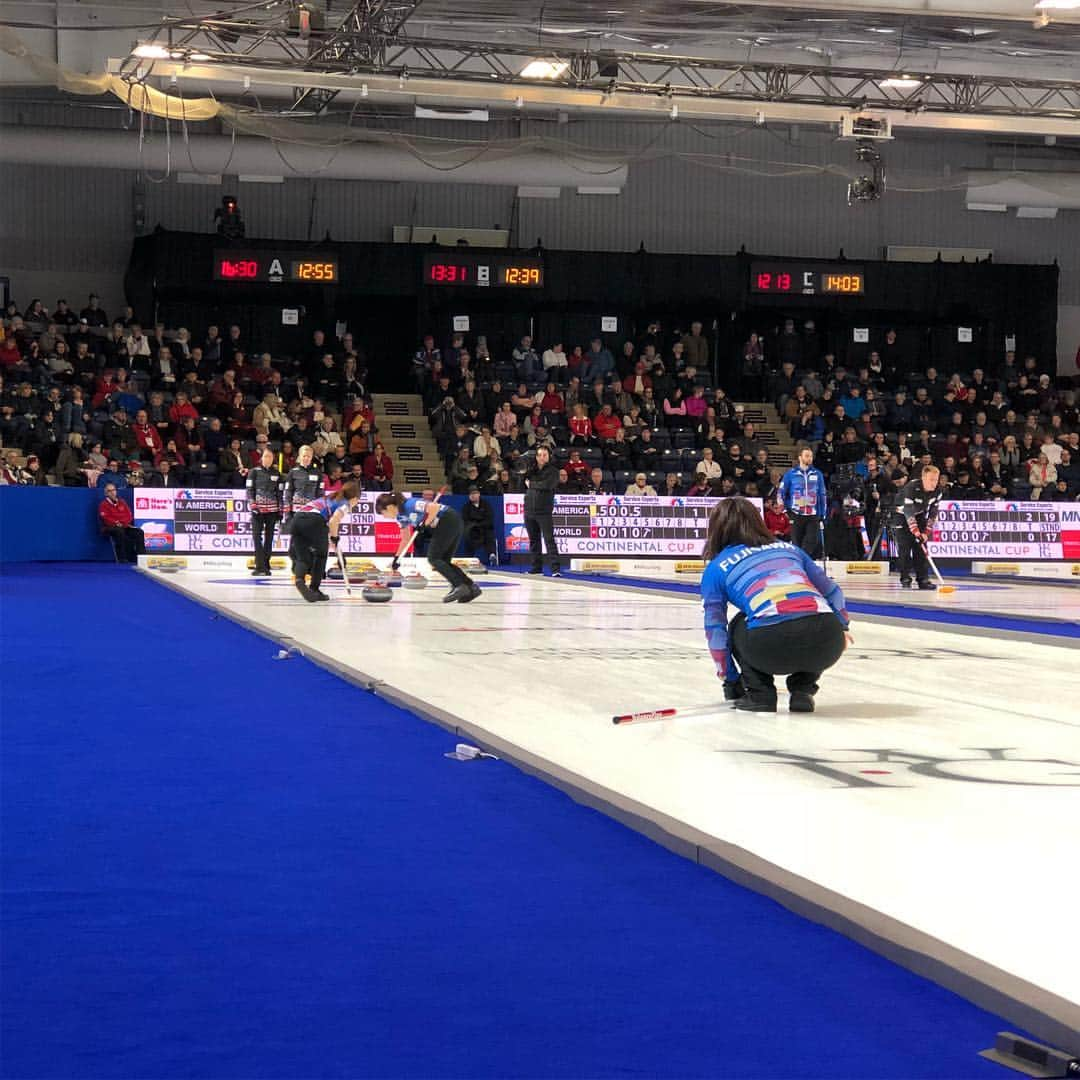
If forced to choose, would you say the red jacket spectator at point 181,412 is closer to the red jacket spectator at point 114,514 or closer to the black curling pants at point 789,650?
the red jacket spectator at point 114,514

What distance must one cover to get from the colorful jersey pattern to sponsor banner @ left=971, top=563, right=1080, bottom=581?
1423 cm

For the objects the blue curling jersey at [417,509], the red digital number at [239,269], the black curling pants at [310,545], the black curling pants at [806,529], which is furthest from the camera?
the red digital number at [239,269]

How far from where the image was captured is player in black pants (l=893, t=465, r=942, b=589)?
68.3ft

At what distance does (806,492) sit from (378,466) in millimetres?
10849

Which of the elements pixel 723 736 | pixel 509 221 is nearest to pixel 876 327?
pixel 509 221

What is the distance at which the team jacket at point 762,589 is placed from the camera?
7465 millimetres

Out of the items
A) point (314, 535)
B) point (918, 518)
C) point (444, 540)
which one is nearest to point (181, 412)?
point (314, 535)

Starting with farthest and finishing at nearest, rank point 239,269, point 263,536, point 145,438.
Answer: point 239,269 → point 145,438 → point 263,536

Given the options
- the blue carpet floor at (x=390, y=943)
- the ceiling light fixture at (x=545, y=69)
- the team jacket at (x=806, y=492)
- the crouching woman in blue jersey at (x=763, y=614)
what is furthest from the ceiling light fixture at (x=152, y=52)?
the blue carpet floor at (x=390, y=943)

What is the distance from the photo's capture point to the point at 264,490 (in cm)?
2209

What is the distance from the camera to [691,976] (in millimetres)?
3395

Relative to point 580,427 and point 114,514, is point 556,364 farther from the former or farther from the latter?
point 114,514

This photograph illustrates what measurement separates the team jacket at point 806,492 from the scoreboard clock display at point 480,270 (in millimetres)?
14807

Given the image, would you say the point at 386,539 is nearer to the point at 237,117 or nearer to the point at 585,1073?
the point at 237,117
